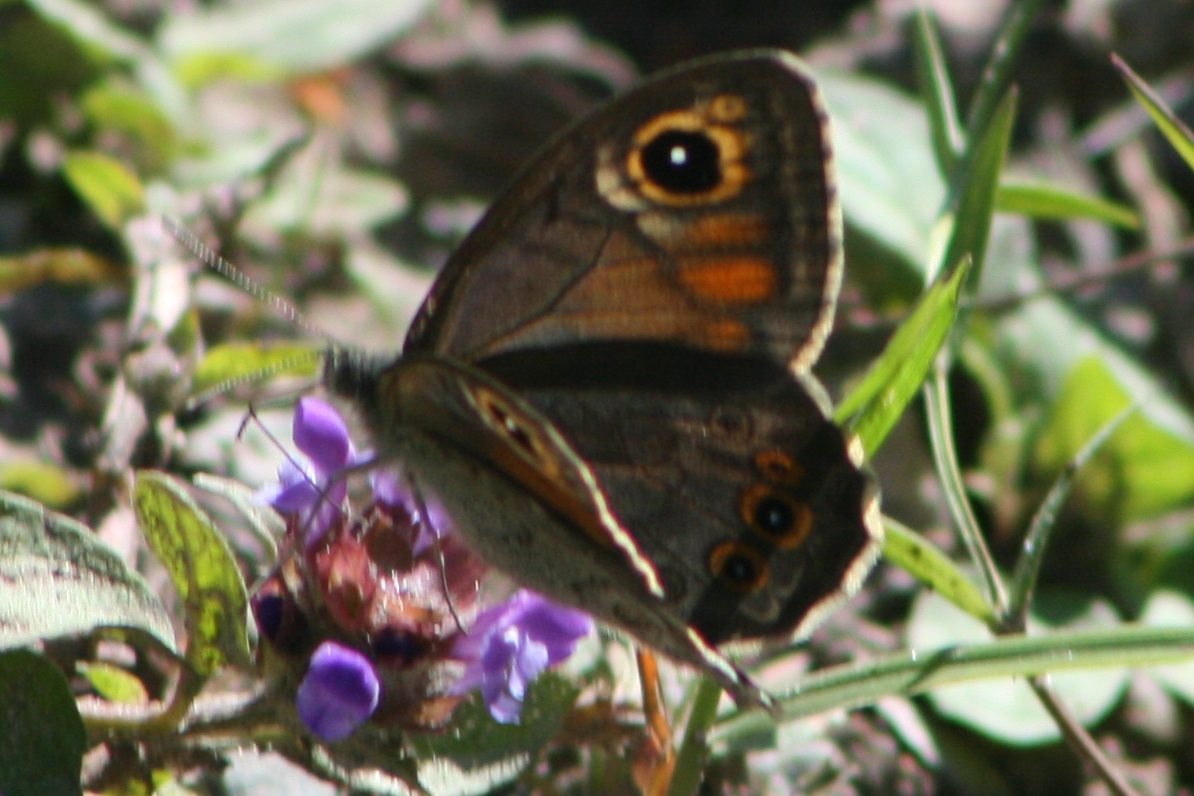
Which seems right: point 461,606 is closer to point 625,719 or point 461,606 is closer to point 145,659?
point 625,719

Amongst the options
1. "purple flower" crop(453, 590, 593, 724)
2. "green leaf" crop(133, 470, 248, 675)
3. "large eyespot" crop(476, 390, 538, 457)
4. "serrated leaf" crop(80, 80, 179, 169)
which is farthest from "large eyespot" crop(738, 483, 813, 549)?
"serrated leaf" crop(80, 80, 179, 169)

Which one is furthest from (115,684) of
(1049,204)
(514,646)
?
(1049,204)

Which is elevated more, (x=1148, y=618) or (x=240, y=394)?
(x=1148, y=618)

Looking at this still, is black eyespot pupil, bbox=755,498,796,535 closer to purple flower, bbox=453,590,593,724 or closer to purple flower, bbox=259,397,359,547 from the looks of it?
purple flower, bbox=453,590,593,724

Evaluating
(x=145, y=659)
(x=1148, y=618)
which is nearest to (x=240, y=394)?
(x=145, y=659)

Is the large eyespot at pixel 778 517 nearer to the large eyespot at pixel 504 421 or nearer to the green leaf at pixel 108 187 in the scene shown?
the large eyespot at pixel 504 421

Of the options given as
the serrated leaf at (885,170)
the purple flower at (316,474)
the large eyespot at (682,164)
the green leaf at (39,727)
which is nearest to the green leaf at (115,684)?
the green leaf at (39,727)

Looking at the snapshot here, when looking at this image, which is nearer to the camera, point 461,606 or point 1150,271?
point 461,606
